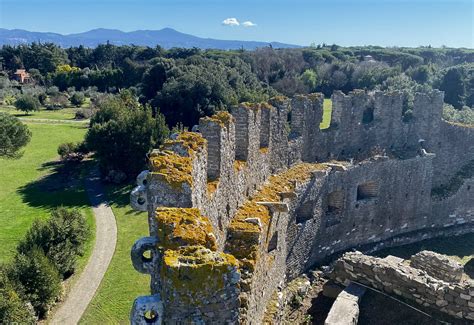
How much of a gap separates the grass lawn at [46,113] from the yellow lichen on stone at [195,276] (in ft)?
186

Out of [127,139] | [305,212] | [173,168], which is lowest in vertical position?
[127,139]

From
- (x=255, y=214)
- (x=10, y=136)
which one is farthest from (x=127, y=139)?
(x=255, y=214)

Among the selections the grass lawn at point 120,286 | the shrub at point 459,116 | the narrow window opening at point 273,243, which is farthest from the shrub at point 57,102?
the narrow window opening at point 273,243

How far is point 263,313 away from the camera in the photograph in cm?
1239

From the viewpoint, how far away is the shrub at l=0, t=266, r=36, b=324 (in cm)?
1364

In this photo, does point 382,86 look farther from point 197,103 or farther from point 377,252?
point 377,252

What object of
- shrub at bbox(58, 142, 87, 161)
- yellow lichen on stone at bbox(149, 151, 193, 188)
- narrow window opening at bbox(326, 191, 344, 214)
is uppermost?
yellow lichen on stone at bbox(149, 151, 193, 188)

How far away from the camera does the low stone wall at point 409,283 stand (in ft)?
43.2

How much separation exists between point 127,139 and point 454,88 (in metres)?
34.7

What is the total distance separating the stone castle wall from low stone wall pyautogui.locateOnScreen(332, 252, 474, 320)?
2.27 m

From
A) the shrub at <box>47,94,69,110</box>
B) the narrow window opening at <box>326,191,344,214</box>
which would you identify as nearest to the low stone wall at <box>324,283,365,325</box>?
the narrow window opening at <box>326,191,344,214</box>

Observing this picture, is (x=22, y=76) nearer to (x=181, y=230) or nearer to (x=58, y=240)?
(x=58, y=240)

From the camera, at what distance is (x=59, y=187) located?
32.2 meters

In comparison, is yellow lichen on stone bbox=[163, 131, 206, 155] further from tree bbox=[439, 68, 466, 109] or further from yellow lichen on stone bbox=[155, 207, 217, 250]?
tree bbox=[439, 68, 466, 109]
